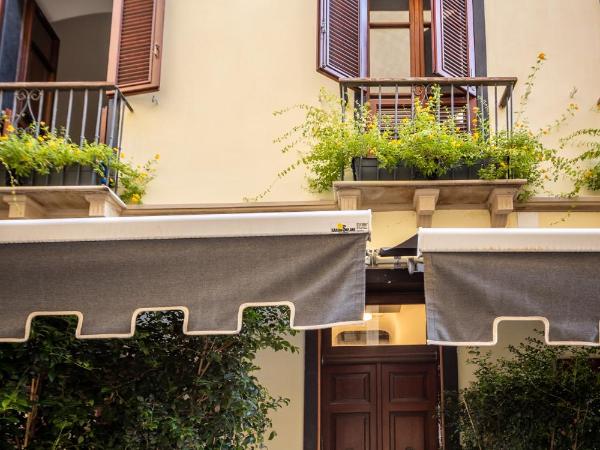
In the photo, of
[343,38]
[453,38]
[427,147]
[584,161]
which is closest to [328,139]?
[427,147]

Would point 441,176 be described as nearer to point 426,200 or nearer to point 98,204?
point 426,200

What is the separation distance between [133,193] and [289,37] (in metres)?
2.21

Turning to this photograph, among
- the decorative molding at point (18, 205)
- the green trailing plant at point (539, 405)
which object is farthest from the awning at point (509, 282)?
the decorative molding at point (18, 205)

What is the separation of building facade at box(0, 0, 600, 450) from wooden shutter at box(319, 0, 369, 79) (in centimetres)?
1

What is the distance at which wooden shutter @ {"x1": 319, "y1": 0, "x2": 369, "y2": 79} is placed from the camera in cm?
732

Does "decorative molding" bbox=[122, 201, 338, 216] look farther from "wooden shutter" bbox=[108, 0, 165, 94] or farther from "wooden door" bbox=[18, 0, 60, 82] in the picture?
"wooden door" bbox=[18, 0, 60, 82]

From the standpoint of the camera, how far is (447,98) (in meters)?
7.50

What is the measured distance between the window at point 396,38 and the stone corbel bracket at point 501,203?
1327mm

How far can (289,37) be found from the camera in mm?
7754

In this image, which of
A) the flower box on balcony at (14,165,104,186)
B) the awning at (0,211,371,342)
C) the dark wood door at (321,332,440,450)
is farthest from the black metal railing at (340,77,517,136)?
the awning at (0,211,371,342)

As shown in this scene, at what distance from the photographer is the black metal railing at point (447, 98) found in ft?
22.8

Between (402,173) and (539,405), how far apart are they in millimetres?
2342

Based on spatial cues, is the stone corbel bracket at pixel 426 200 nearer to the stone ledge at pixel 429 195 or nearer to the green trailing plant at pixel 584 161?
the stone ledge at pixel 429 195

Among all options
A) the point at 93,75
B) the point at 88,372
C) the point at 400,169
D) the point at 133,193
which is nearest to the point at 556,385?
the point at 400,169
